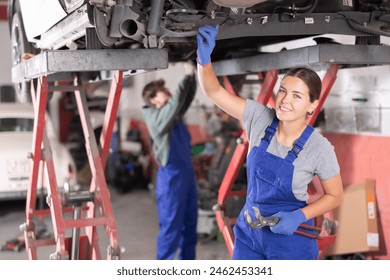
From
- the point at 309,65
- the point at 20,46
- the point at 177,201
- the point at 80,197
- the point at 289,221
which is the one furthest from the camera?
the point at 177,201

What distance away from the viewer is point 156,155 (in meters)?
4.76

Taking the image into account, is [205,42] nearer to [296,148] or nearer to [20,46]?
[296,148]

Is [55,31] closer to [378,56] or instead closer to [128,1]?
[128,1]

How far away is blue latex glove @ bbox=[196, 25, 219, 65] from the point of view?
2.62 meters

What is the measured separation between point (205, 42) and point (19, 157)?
4.05 metres

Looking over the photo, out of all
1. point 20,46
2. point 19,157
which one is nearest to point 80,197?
point 20,46

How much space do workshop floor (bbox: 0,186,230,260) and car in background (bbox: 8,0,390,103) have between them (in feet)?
6.53

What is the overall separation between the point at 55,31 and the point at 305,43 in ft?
7.02

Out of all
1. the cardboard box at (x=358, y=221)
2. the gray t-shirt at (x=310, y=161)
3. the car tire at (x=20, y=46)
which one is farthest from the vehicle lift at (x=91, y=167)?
the cardboard box at (x=358, y=221)

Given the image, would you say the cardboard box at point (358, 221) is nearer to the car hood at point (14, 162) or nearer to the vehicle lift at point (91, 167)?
the vehicle lift at point (91, 167)

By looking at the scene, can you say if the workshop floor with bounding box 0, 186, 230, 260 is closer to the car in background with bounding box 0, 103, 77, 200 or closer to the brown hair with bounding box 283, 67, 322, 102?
the car in background with bounding box 0, 103, 77, 200

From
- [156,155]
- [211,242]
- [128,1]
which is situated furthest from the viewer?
[211,242]

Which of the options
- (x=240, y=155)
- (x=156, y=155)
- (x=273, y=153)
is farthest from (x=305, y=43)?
(x=273, y=153)

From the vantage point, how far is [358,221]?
4086 millimetres
